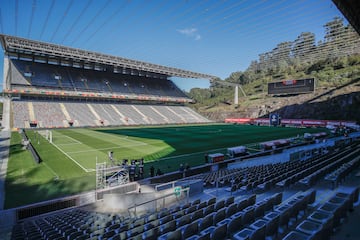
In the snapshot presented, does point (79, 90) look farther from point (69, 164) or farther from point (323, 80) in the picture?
point (323, 80)

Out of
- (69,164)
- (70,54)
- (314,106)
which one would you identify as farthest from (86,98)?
(314,106)

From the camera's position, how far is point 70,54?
154 feet

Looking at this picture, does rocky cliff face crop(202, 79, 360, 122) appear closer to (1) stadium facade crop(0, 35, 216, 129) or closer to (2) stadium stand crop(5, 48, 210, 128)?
(2) stadium stand crop(5, 48, 210, 128)

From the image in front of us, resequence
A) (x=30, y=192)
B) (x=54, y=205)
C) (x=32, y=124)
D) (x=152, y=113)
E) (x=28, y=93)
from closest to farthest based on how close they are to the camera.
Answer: (x=54, y=205) → (x=30, y=192) → (x=32, y=124) → (x=28, y=93) → (x=152, y=113)

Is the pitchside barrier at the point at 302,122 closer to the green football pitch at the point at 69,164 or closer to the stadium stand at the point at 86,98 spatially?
the stadium stand at the point at 86,98

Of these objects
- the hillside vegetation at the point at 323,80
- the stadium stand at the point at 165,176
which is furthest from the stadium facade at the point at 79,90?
the hillside vegetation at the point at 323,80

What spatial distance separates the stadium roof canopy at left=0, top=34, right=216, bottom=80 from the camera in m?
42.0

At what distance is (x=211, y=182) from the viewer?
1086 centimetres

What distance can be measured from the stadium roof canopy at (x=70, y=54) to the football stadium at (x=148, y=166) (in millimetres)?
349

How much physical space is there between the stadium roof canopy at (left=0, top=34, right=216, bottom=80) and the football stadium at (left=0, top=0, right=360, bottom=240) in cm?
35

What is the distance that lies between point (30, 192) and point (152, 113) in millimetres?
48384

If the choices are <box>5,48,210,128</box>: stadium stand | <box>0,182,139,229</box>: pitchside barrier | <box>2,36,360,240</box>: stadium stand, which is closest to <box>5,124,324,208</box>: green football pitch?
<box>0,182,139,229</box>: pitchside barrier

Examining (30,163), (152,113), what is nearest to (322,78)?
(152,113)

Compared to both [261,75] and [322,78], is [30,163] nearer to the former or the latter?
[322,78]
